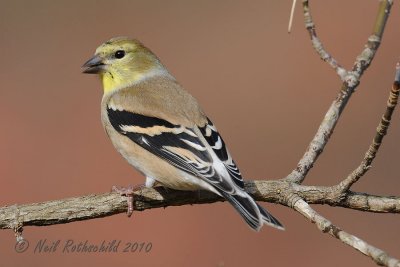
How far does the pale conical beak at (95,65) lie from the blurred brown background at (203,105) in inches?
96.0

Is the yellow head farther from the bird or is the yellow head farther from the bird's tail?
the bird's tail

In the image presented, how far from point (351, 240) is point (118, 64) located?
2.63 meters

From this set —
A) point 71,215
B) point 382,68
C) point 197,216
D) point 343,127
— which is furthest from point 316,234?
point 71,215

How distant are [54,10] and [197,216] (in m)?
5.08

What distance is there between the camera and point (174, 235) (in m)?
7.63

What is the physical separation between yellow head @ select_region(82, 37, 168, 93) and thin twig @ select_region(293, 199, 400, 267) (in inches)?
78.7

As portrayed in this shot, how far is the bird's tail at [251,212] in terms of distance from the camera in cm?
385

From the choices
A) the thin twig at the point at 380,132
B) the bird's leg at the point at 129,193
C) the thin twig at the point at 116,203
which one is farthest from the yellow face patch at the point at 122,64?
the thin twig at the point at 380,132

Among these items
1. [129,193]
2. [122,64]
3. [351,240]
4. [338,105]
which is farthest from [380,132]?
[122,64]

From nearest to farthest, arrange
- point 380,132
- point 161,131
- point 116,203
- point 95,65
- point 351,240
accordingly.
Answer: point 351,240
point 380,132
point 116,203
point 161,131
point 95,65

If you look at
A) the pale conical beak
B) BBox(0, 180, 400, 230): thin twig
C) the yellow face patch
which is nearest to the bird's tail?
BBox(0, 180, 400, 230): thin twig

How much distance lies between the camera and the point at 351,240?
3078mm

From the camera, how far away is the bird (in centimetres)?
405

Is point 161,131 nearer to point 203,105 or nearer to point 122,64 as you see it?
point 122,64
